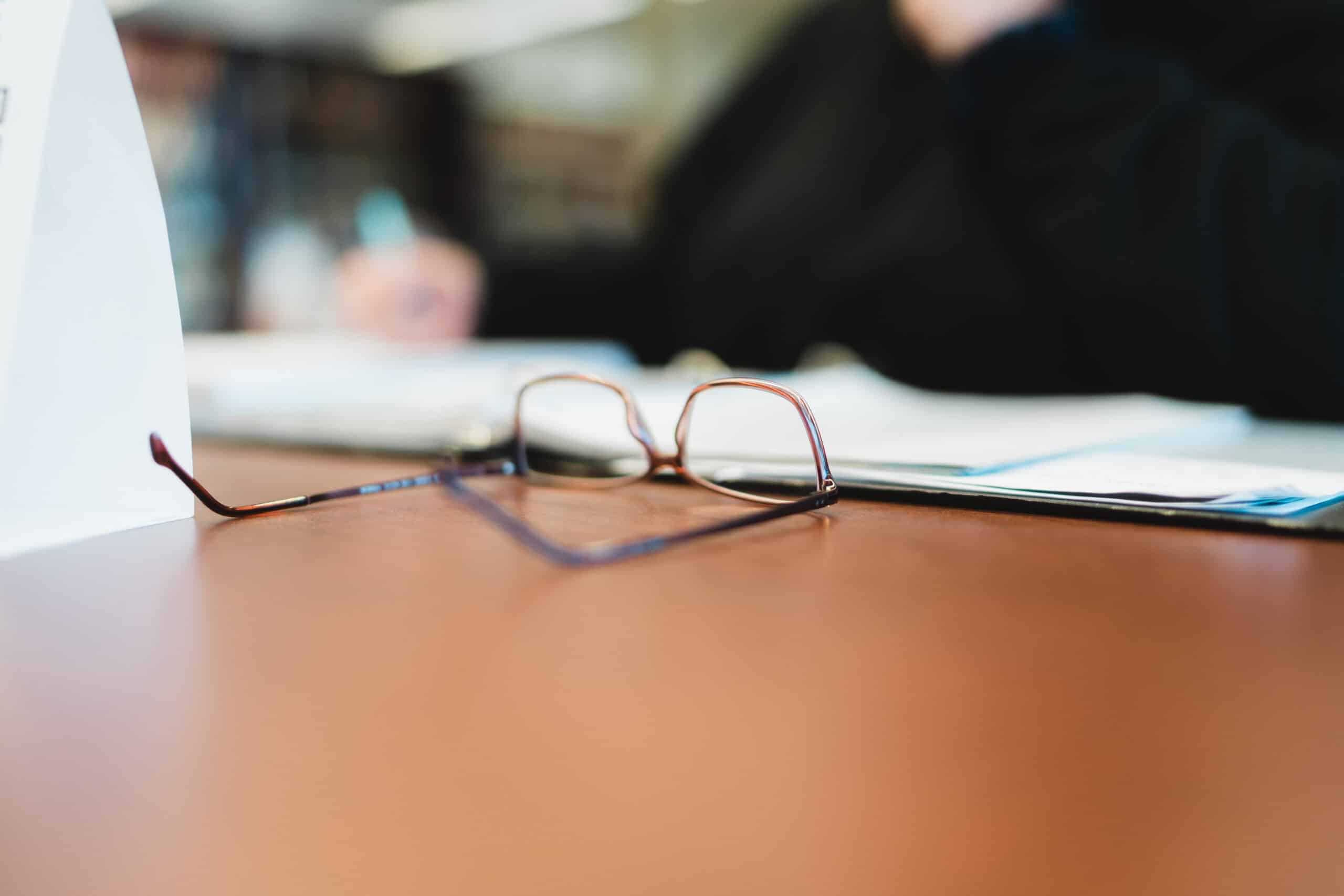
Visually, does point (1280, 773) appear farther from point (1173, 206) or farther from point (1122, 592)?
point (1173, 206)

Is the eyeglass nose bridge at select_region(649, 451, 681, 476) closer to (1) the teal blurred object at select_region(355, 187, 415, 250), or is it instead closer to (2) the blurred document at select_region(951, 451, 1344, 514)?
(2) the blurred document at select_region(951, 451, 1344, 514)

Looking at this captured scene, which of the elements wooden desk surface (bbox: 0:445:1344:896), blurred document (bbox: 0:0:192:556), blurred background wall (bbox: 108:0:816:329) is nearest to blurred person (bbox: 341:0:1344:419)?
wooden desk surface (bbox: 0:445:1344:896)

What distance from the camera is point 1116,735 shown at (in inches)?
6.7

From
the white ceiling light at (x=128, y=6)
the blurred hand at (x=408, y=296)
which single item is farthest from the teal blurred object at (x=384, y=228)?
the white ceiling light at (x=128, y=6)

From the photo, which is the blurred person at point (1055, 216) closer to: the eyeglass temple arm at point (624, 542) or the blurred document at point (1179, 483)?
the blurred document at point (1179, 483)

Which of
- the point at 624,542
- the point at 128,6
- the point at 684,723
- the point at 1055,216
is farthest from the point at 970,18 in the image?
the point at 128,6

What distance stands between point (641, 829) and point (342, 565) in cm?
18

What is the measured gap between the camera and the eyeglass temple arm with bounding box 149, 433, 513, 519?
1.07 ft

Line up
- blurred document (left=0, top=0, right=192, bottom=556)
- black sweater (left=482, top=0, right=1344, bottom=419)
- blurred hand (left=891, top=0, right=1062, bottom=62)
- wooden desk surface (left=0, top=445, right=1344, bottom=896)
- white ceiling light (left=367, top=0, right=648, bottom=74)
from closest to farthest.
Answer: wooden desk surface (left=0, top=445, right=1344, bottom=896) < blurred document (left=0, top=0, right=192, bottom=556) < black sweater (left=482, top=0, right=1344, bottom=419) < blurred hand (left=891, top=0, right=1062, bottom=62) < white ceiling light (left=367, top=0, right=648, bottom=74)

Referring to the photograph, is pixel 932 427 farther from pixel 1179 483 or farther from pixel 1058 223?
pixel 1058 223

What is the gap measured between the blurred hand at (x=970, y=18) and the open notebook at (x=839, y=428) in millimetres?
314

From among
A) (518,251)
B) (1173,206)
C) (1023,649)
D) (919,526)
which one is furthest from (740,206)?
(1023,649)

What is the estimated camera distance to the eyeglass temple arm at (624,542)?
289 millimetres

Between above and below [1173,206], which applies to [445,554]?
below
